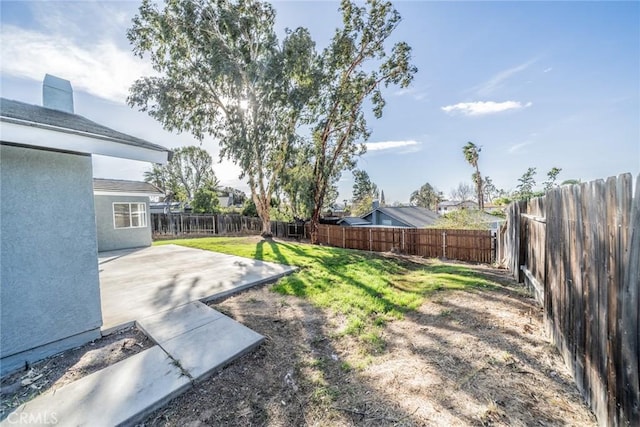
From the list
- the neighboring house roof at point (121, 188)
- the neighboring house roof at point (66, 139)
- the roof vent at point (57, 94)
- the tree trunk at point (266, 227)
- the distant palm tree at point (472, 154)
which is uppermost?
the distant palm tree at point (472, 154)

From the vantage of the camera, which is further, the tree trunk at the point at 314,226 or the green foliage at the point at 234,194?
the green foliage at the point at 234,194

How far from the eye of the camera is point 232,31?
1217 centimetres

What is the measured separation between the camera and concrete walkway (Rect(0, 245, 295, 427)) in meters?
2.17

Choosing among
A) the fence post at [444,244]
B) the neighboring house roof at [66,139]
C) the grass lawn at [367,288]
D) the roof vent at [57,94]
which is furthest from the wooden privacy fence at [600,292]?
the fence post at [444,244]

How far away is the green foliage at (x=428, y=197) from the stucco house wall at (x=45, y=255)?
59.4 meters

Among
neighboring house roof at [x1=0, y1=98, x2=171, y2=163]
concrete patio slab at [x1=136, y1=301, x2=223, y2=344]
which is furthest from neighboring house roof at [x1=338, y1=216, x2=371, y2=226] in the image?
neighboring house roof at [x1=0, y1=98, x2=171, y2=163]

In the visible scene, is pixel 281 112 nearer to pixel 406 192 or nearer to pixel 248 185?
pixel 248 185

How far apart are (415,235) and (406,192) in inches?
2168

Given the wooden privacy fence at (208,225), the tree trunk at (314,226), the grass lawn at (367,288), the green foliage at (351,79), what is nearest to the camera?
the grass lawn at (367,288)

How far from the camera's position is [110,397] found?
2.31 m

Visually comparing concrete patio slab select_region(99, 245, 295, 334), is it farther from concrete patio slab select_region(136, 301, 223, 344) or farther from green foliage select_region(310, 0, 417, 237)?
green foliage select_region(310, 0, 417, 237)

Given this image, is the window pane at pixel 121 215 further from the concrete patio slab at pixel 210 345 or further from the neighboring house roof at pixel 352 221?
the neighboring house roof at pixel 352 221

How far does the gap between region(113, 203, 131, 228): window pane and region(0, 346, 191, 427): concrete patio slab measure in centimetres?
1087

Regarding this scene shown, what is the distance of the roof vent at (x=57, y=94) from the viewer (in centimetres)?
450
